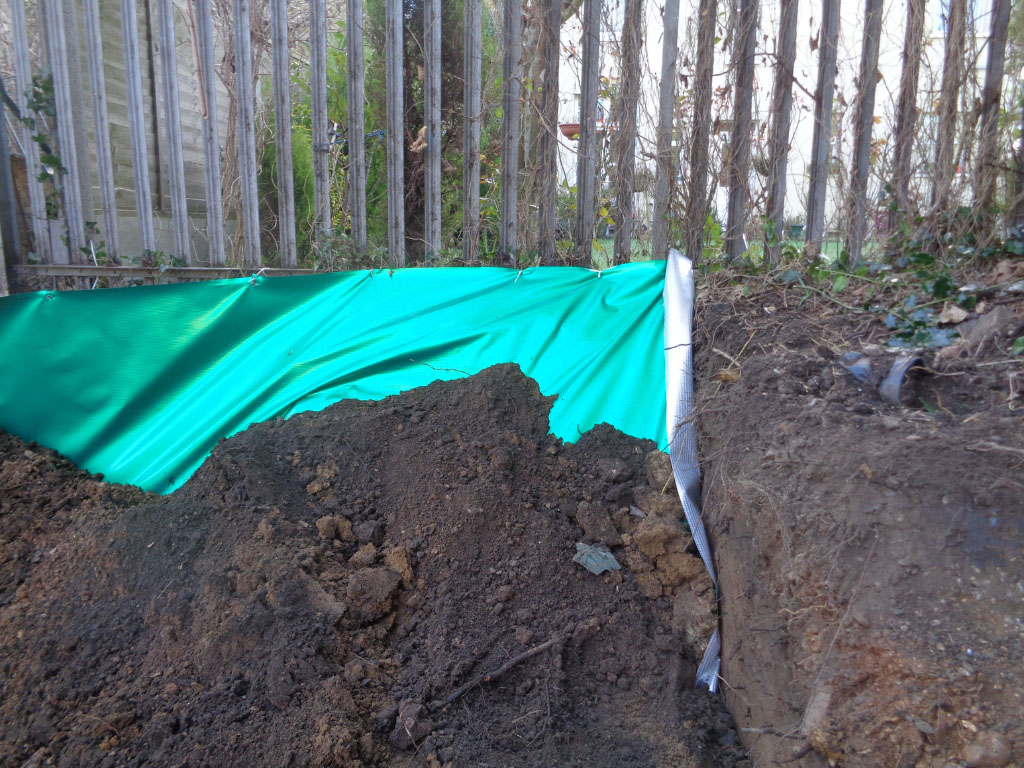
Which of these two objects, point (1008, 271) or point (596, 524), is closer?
point (596, 524)

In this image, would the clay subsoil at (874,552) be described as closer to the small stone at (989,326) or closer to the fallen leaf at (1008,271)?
the small stone at (989,326)

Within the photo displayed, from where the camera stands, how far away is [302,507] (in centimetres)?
235

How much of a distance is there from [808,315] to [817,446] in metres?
0.93

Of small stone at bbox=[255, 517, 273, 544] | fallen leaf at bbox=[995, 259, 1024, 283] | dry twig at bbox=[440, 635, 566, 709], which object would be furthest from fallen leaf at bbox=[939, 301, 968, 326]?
small stone at bbox=[255, 517, 273, 544]

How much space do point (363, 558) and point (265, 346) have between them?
1362 millimetres

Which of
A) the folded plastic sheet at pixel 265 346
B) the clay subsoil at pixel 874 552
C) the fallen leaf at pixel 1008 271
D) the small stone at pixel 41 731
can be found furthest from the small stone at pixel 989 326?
the small stone at pixel 41 731

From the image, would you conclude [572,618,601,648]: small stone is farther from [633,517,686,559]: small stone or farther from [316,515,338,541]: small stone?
[316,515,338,541]: small stone

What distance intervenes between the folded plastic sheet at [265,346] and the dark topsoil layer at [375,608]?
11.5 inches

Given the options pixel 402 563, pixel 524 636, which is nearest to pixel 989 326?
pixel 524 636

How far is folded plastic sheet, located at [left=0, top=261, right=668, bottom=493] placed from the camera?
2.93m

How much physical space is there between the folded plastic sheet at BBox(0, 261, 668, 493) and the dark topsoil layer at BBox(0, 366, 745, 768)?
0.29 metres

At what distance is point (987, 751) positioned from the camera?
1289mm

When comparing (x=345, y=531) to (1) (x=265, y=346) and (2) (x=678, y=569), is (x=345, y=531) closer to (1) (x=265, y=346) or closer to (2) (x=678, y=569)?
(2) (x=678, y=569)

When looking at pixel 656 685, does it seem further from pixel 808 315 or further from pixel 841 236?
pixel 841 236
